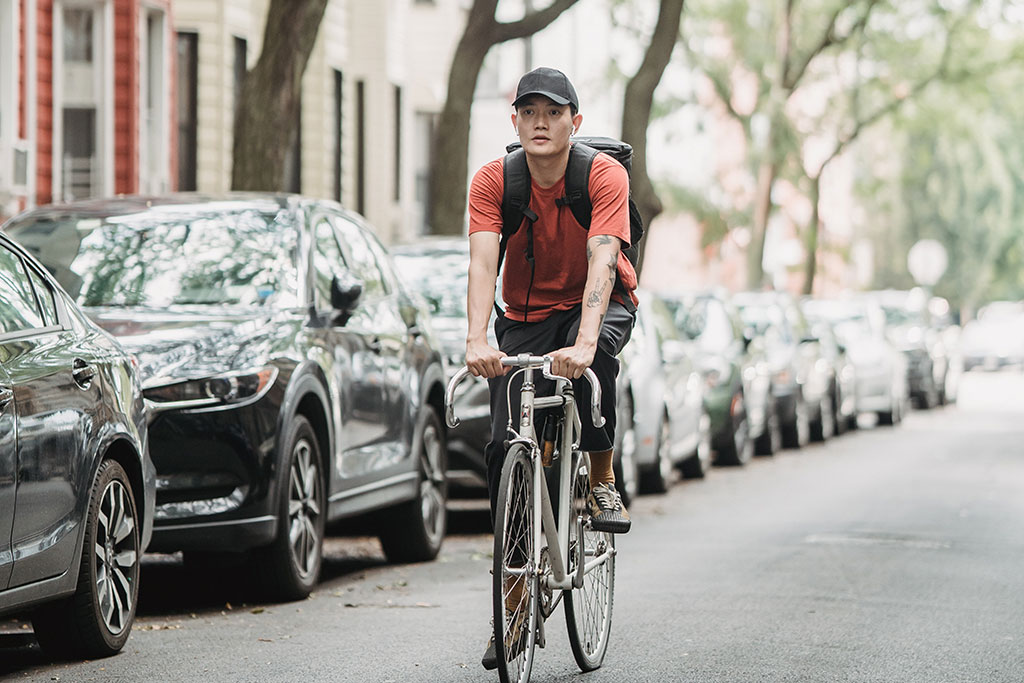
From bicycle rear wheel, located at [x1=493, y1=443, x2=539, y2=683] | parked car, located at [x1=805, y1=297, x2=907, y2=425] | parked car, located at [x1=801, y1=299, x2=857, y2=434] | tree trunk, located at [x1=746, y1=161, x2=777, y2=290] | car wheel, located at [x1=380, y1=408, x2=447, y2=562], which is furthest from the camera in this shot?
tree trunk, located at [x1=746, y1=161, x2=777, y2=290]

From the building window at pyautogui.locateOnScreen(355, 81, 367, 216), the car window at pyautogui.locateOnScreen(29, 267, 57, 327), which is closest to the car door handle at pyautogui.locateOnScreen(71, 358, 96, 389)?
the car window at pyautogui.locateOnScreen(29, 267, 57, 327)

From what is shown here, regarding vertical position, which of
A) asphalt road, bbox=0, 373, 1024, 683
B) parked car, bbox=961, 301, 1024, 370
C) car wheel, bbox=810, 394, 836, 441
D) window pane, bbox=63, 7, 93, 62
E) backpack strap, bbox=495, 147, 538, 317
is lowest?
parked car, bbox=961, 301, 1024, 370

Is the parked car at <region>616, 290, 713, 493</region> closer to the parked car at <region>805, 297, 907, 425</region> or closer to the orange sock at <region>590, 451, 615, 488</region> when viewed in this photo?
the orange sock at <region>590, 451, 615, 488</region>

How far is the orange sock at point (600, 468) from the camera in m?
7.39

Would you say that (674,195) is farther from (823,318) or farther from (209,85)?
(209,85)

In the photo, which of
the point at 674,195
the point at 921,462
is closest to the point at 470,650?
the point at 921,462

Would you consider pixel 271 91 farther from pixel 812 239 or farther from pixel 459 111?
pixel 812 239

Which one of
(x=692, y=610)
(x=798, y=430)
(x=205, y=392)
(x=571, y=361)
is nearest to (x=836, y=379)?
(x=798, y=430)

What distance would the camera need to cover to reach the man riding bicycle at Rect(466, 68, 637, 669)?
6.87 metres

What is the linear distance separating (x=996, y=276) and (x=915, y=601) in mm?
61684

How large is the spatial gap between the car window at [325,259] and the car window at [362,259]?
168mm

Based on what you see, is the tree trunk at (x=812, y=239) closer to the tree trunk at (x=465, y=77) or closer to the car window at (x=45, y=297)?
the tree trunk at (x=465, y=77)

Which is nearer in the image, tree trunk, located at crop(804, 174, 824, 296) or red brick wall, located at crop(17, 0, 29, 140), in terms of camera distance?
red brick wall, located at crop(17, 0, 29, 140)

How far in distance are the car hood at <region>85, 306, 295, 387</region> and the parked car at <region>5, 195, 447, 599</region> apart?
1 centimetres
